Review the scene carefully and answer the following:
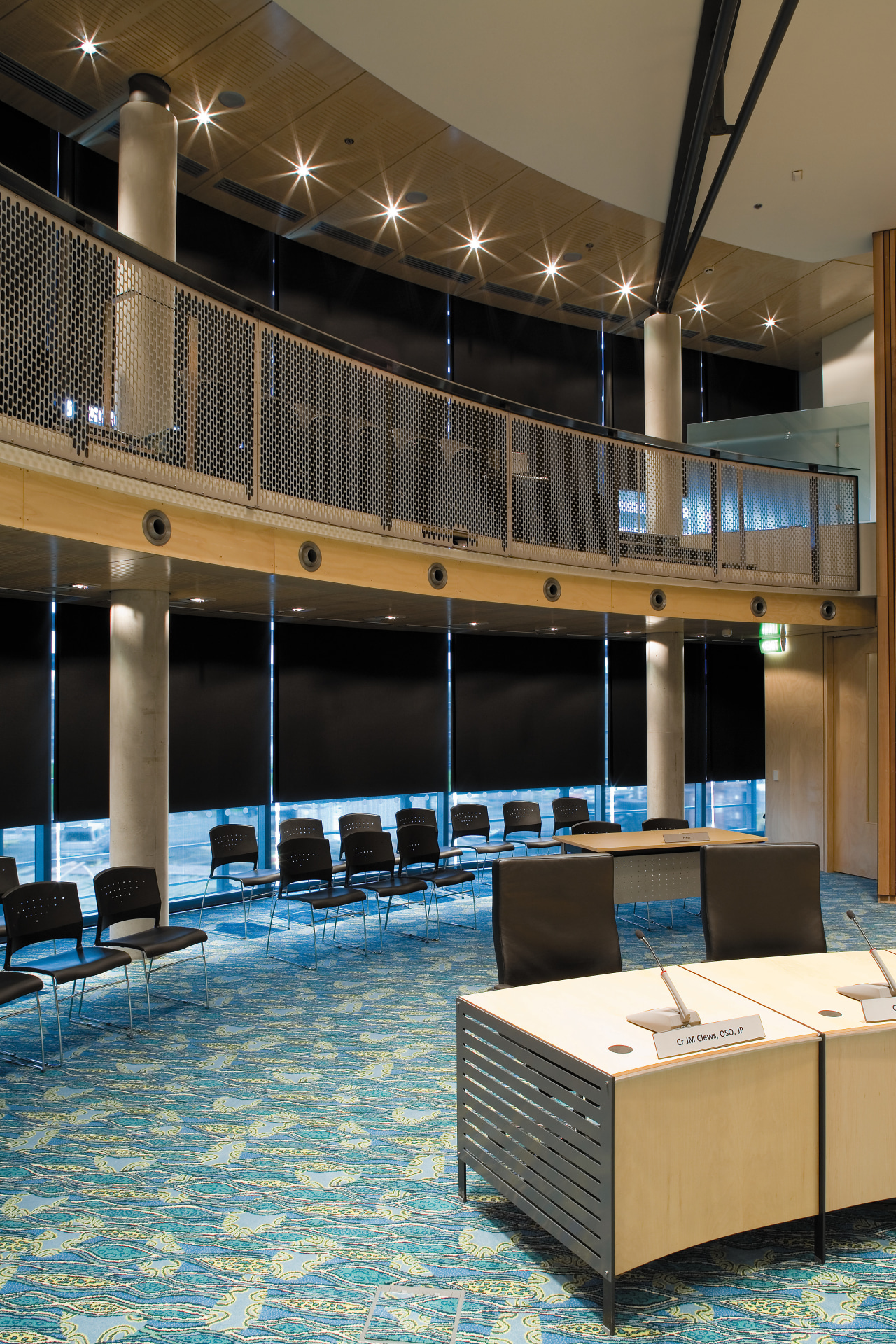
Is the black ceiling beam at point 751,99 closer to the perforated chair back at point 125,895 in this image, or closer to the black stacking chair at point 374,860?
the black stacking chair at point 374,860

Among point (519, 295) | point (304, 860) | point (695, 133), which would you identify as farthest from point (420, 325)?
point (304, 860)

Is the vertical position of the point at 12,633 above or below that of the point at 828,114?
below

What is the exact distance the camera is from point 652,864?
25.3ft

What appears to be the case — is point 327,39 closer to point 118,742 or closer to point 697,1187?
point 118,742

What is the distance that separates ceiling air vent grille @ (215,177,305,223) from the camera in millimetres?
8844

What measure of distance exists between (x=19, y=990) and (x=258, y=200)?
7.90m

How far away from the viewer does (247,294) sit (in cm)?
949

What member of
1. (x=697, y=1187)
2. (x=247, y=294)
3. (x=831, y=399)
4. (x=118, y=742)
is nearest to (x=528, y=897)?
(x=697, y=1187)

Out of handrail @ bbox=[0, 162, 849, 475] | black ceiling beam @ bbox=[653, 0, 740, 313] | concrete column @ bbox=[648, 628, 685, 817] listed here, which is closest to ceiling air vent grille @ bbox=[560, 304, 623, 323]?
black ceiling beam @ bbox=[653, 0, 740, 313]

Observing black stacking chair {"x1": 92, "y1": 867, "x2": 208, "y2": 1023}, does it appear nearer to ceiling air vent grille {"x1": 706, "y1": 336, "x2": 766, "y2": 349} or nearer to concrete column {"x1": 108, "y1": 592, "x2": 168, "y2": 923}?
concrete column {"x1": 108, "y1": 592, "x2": 168, "y2": 923}

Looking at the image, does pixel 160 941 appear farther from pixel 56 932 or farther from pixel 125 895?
pixel 56 932

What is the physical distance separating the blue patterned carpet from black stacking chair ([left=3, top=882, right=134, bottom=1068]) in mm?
442

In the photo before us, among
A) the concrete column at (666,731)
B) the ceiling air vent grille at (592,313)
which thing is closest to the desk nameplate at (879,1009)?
the concrete column at (666,731)

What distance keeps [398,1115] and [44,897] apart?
8.00 ft
